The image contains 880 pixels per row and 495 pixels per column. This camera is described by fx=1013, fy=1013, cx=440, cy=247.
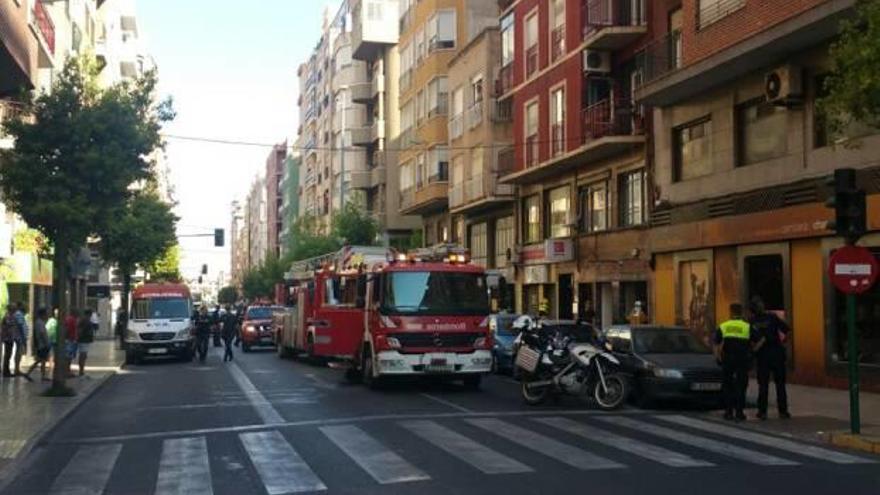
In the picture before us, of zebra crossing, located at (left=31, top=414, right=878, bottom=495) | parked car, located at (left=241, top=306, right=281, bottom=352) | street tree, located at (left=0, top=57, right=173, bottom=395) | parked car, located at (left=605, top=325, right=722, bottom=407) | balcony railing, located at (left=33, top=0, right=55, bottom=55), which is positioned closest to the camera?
zebra crossing, located at (left=31, top=414, right=878, bottom=495)

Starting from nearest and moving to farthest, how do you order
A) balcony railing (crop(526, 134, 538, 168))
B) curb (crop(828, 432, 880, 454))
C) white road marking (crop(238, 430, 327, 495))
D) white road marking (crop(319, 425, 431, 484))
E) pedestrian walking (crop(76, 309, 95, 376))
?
white road marking (crop(238, 430, 327, 495)) < white road marking (crop(319, 425, 431, 484)) < curb (crop(828, 432, 880, 454)) < pedestrian walking (crop(76, 309, 95, 376)) < balcony railing (crop(526, 134, 538, 168))

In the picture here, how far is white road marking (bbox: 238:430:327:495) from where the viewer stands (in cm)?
928

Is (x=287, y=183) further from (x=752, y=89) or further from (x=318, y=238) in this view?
(x=752, y=89)

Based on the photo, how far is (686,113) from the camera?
26.1 meters

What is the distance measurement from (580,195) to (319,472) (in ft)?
82.2

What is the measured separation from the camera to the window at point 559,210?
Answer: 35.3 m

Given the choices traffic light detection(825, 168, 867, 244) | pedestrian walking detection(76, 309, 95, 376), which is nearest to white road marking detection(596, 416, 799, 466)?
traffic light detection(825, 168, 867, 244)

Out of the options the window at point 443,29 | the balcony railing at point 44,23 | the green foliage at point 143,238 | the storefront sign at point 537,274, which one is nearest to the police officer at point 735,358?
the balcony railing at point 44,23

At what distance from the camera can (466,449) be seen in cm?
1159

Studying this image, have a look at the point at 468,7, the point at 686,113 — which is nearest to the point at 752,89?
the point at 686,113

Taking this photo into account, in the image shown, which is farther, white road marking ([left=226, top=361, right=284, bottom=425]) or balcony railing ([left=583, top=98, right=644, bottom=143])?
balcony railing ([left=583, top=98, right=644, bottom=143])

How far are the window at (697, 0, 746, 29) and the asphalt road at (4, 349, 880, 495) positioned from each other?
33.7 feet

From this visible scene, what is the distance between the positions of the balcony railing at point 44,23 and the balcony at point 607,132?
15.1 m

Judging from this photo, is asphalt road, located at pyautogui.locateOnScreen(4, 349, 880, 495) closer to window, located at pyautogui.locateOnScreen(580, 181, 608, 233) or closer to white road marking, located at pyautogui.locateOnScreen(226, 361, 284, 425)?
white road marking, located at pyautogui.locateOnScreen(226, 361, 284, 425)
